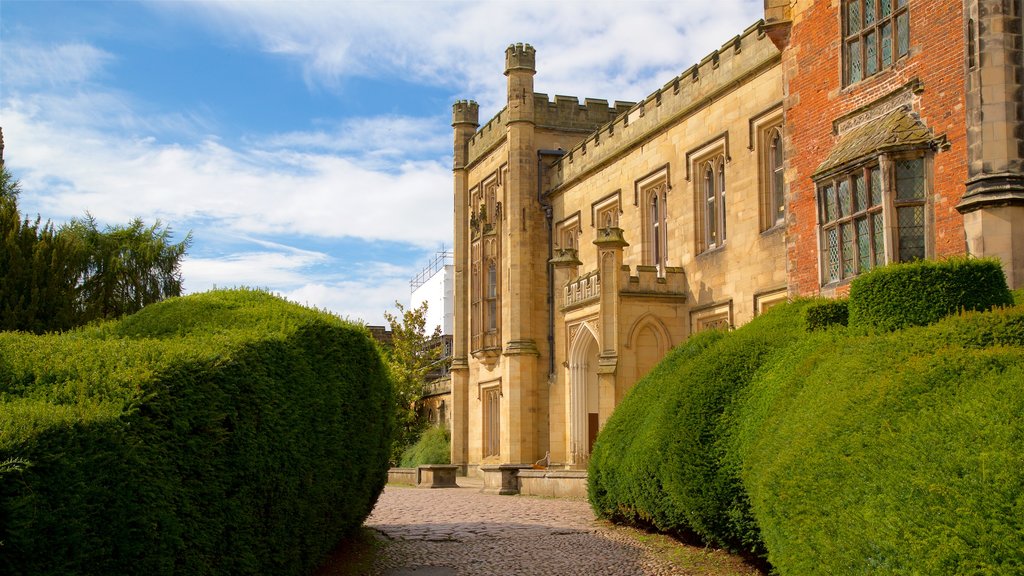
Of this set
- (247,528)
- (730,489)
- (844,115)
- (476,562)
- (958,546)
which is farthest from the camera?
(844,115)

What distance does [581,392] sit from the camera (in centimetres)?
2475

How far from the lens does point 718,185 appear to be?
73.4 ft

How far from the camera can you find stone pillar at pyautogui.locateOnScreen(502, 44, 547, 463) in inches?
1164

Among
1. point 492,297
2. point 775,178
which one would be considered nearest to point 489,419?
point 492,297

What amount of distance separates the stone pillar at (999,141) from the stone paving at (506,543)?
506 cm

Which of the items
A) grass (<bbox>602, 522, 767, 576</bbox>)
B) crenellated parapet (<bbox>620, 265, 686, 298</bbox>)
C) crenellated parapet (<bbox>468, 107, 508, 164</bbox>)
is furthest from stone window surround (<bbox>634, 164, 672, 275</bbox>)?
grass (<bbox>602, 522, 767, 576</bbox>)

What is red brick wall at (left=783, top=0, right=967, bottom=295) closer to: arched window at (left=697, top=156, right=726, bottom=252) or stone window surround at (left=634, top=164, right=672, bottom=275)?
arched window at (left=697, top=156, right=726, bottom=252)

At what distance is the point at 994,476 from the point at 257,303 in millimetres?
6706

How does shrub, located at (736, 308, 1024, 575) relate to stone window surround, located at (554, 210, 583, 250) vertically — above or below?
below

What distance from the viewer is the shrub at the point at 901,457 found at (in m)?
4.87

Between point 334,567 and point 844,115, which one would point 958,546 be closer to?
point 334,567

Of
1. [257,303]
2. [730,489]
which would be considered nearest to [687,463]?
[730,489]

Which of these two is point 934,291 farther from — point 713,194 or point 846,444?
point 713,194

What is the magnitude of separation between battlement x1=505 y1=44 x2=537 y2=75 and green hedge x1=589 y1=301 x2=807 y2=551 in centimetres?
1906
